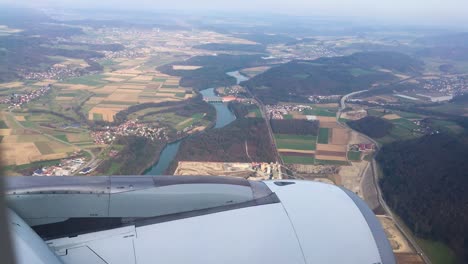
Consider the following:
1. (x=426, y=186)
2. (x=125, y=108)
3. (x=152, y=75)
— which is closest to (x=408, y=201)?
(x=426, y=186)

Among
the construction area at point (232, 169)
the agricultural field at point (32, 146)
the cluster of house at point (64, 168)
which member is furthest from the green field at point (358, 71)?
the cluster of house at point (64, 168)

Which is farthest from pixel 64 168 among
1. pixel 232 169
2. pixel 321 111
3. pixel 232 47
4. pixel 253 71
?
pixel 232 47

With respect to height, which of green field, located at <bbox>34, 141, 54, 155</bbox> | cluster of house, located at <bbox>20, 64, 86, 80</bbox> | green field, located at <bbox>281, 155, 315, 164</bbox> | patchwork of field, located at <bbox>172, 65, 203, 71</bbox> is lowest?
green field, located at <bbox>281, 155, 315, 164</bbox>

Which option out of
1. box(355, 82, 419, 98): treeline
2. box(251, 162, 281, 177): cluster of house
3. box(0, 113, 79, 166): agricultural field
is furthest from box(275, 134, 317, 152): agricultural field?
box(355, 82, 419, 98): treeline

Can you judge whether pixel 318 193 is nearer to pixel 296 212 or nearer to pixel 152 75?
pixel 296 212

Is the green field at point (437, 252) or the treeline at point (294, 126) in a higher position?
the treeline at point (294, 126)

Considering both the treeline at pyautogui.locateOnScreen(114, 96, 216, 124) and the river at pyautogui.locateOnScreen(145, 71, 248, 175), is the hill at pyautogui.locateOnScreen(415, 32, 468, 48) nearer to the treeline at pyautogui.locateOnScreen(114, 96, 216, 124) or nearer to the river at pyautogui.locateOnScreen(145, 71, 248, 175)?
the river at pyautogui.locateOnScreen(145, 71, 248, 175)

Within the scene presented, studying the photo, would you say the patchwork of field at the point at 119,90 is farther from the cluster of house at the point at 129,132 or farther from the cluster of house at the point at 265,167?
the cluster of house at the point at 265,167
